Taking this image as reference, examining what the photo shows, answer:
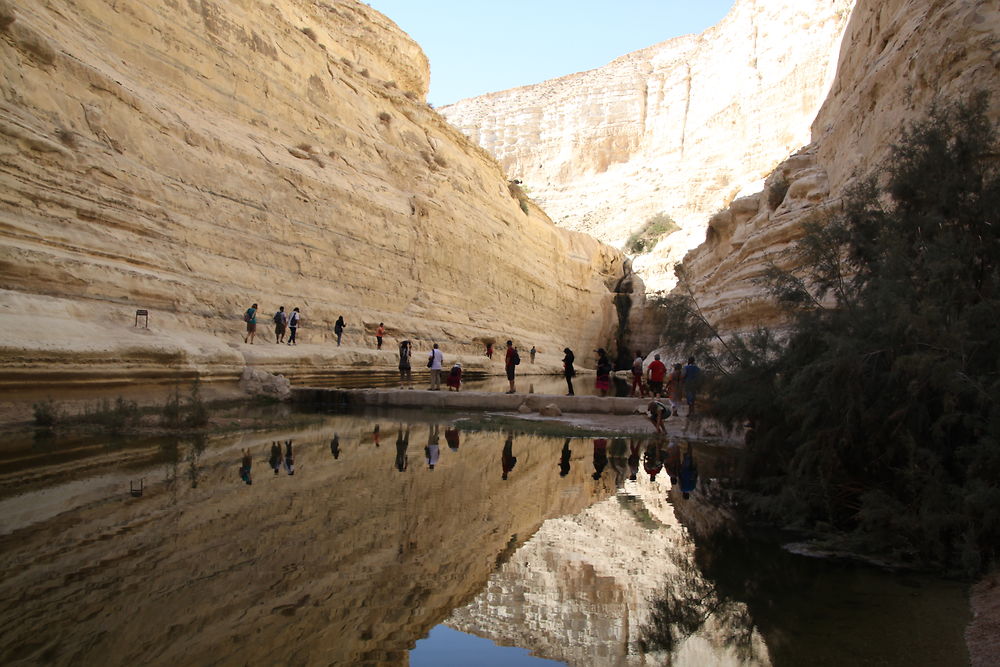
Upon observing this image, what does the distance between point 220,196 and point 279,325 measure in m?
3.27

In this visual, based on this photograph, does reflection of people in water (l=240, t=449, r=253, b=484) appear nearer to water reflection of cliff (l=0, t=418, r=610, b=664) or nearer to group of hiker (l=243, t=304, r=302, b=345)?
water reflection of cliff (l=0, t=418, r=610, b=664)

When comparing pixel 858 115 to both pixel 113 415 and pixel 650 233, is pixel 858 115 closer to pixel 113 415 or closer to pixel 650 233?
pixel 113 415

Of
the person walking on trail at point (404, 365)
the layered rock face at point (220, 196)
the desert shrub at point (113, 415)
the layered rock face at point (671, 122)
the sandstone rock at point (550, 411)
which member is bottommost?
the desert shrub at point (113, 415)

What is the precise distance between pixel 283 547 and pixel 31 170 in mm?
9717

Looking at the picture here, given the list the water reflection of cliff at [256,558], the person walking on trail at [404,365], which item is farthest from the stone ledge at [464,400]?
the water reflection of cliff at [256,558]

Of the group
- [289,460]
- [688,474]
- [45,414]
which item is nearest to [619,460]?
[688,474]

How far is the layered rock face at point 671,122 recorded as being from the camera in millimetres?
62781

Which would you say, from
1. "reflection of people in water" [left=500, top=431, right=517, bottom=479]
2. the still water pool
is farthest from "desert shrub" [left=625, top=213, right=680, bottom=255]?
the still water pool

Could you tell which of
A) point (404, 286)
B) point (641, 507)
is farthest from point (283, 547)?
point (404, 286)

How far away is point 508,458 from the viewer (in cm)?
768

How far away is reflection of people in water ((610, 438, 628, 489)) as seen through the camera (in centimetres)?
669

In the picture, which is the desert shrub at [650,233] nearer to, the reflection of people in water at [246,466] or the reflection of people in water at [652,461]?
the reflection of people in water at [652,461]

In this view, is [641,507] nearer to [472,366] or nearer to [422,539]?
[422,539]

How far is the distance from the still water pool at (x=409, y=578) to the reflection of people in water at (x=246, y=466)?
0.04 m
